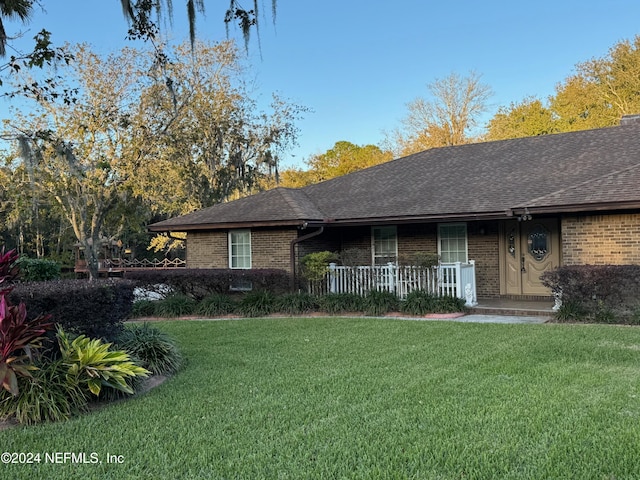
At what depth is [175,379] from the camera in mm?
5910

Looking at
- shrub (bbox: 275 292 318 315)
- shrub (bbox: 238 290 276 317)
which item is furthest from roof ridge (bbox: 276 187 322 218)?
shrub (bbox: 238 290 276 317)

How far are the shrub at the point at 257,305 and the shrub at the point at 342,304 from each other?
47.9 inches

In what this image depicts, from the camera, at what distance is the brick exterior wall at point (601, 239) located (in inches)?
381

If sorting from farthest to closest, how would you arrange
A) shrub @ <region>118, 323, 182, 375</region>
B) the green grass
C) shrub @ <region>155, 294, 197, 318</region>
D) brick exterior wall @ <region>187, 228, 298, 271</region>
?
1. brick exterior wall @ <region>187, 228, 298, 271</region>
2. shrub @ <region>155, 294, 197, 318</region>
3. shrub @ <region>118, 323, 182, 375</region>
4. the green grass

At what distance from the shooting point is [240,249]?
1468cm

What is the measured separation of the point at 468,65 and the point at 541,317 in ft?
93.6

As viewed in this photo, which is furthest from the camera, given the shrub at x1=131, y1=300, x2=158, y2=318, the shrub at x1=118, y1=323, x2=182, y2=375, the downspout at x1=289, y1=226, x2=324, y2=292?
the downspout at x1=289, y1=226, x2=324, y2=292

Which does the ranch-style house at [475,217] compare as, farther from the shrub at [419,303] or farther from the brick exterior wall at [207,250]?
the shrub at [419,303]

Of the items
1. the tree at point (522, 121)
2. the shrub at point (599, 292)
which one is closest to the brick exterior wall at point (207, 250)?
the shrub at point (599, 292)

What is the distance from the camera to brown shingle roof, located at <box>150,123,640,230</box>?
11.1 m

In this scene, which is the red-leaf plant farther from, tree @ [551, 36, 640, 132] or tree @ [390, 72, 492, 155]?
tree @ [390, 72, 492, 155]

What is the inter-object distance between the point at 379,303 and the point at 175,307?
4.96 m

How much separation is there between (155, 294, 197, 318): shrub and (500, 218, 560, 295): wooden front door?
7920 mm

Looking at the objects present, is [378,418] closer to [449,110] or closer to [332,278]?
[332,278]
